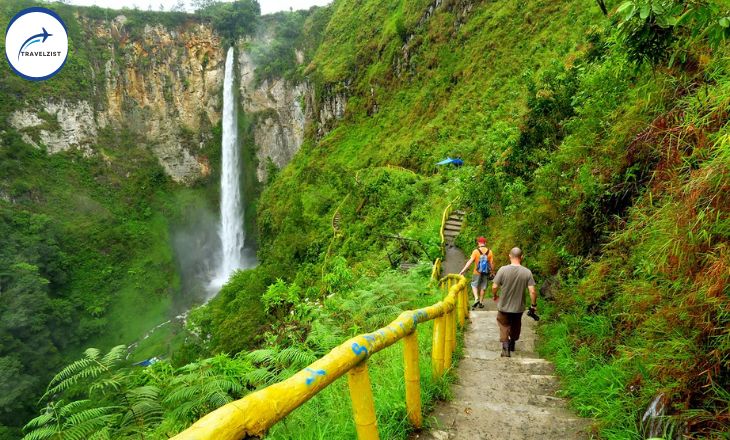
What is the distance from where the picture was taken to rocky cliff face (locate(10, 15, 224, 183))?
59.6 metres

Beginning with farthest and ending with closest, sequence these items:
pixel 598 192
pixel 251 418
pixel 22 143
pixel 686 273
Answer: pixel 22 143, pixel 598 192, pixel 686 273, pixel 251 418

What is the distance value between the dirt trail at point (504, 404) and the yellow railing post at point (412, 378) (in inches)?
5.8

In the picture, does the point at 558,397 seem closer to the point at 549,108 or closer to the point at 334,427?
the point at 334,427

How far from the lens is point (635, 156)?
14.9 ft

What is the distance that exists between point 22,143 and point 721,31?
224 feet

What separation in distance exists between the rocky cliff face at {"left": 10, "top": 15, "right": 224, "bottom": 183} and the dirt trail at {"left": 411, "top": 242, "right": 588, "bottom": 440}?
6753cm

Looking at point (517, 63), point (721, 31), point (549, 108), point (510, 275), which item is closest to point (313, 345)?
point (510, 275)

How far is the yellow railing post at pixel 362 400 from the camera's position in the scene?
2061mm

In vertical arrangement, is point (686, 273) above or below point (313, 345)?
above

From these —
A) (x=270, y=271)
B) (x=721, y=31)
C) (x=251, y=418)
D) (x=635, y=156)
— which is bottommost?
(x=270, y=271)

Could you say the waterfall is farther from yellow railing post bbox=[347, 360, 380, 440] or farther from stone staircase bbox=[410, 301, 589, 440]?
yellow railing post bbox=[347, 360, 380, 440]

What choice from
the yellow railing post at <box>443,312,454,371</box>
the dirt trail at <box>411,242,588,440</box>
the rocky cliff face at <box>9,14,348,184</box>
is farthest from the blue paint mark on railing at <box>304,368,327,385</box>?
the rocky cliff face at <box>9,14,348,184</box>

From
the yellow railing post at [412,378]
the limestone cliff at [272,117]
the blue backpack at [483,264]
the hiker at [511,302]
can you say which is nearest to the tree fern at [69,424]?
the yellow railing post at [412,378]

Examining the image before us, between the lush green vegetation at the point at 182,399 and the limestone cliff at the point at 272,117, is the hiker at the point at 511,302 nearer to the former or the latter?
the lush green vegetation at the point at 182,399
